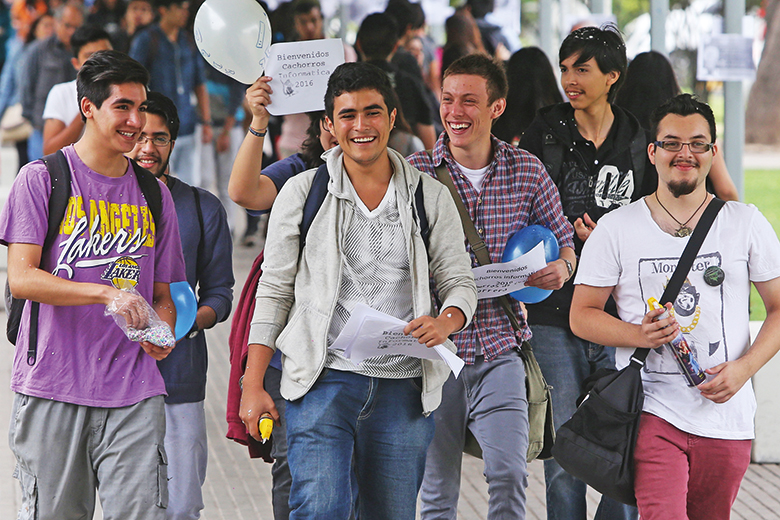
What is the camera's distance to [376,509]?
380 centimetres

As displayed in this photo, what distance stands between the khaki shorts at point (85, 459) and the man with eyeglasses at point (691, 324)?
1.62 meters

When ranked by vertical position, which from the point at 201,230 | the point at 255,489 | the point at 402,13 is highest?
the point at 402,13

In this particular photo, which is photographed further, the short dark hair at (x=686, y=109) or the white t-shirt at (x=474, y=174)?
the white t-shirt at (x=474, y=174)

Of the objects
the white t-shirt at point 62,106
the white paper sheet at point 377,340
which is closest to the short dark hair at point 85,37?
the white t-shirt at point 62,106

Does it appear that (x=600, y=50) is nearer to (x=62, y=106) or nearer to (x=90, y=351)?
(x=90, y=351)

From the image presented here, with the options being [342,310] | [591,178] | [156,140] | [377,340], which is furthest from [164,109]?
[591,178]

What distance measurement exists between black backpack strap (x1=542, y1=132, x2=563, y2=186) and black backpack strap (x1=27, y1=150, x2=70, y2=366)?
6.71 feet

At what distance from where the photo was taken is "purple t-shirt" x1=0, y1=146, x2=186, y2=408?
3604 mm

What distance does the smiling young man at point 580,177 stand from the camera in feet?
15.2

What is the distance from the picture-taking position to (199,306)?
4430 mm

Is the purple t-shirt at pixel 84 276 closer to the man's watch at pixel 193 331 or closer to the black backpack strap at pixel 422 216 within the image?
the man's watch at pixel 193 331

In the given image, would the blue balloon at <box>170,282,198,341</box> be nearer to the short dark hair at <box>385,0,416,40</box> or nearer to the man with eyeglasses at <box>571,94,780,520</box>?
the man with eyeglasses at <box>571,94,780,520</box>

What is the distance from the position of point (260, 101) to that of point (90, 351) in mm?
1149

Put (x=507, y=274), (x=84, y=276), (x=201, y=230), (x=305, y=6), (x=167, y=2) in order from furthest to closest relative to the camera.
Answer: (x=305, y=6) → (x=167, y=2) → (x=201, y=230) → (x=507, y=274) → (x=84, y=276)
